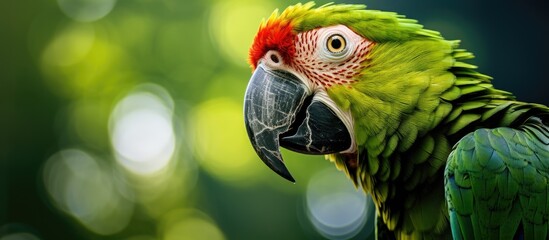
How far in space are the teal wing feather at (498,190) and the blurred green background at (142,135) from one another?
3.64m

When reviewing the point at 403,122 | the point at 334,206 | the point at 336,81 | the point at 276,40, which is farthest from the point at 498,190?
the point at 334,206

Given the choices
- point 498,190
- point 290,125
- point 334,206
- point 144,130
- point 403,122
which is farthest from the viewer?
Result: point 144,130

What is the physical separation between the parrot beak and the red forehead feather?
0.14 metres

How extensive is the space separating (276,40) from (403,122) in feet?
1.64

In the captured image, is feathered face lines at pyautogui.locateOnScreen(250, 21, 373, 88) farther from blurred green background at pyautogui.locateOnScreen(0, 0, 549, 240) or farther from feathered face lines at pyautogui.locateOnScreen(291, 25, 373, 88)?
blurred green background at pyautogui.locateOnScreen(0, 0, 549, 240)

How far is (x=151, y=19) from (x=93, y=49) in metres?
0.67

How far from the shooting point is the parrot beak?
1999 mm

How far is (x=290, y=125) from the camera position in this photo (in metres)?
2.01

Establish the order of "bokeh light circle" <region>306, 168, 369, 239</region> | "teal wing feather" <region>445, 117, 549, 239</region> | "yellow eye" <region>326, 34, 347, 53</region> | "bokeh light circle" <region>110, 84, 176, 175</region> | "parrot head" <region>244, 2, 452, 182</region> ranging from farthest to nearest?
"bokeh light circle" <region>110, 84, 176, 175</region> < "bokeh light circle" <region>306, 168, 369, 239</region> < "yellow eye" <region>326, 34, 347, 53</region> < "parrot head" <region>244, 2, 452, 182</region> < "teal wing feather" <region>445, 117, 549, 239</region>

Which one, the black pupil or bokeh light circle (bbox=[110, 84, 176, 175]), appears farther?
bokeh light circle (bbox=[110, 84, 176, 175])

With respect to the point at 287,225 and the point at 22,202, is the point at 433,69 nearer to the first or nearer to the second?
the point at 287,225

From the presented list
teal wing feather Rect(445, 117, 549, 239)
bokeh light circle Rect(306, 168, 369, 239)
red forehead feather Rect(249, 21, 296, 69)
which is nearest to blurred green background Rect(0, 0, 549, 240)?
bokeh light circle Rect(306, 168, 369, 239)

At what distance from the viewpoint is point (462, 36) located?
4027 millimetres

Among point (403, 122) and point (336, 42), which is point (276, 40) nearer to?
point (336, 42)
